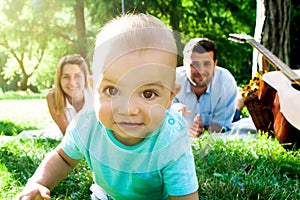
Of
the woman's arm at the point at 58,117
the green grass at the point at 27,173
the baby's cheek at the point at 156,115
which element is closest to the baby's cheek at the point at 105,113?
the baby's cheek at the point at 156,115

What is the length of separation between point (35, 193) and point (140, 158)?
35 cm

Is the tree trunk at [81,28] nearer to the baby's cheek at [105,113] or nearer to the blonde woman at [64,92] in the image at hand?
the blonde woman at [64,92]

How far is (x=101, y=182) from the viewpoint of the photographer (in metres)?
1.53

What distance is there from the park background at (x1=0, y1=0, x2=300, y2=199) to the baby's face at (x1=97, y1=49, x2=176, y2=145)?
97 mm

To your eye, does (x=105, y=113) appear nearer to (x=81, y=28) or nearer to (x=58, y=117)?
(x=58, y=117)

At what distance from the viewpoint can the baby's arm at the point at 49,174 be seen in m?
1.40

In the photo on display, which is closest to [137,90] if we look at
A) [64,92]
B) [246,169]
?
[246,169]

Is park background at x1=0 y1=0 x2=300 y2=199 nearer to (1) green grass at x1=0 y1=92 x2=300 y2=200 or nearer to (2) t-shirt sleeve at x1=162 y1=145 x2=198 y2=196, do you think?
(1) green grass at x1=0 y1=92 x2=300 y2=200

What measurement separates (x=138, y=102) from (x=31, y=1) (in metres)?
13.4

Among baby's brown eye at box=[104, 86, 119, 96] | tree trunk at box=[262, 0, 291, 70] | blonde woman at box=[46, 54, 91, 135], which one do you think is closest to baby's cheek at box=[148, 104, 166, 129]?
baby's brown eye at box=[104, 86, 119, 96]

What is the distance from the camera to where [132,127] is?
122 centimetres

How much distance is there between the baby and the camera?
115 cm

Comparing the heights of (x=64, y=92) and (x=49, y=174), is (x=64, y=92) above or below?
below

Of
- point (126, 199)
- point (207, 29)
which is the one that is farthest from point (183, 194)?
point (207, 29)
